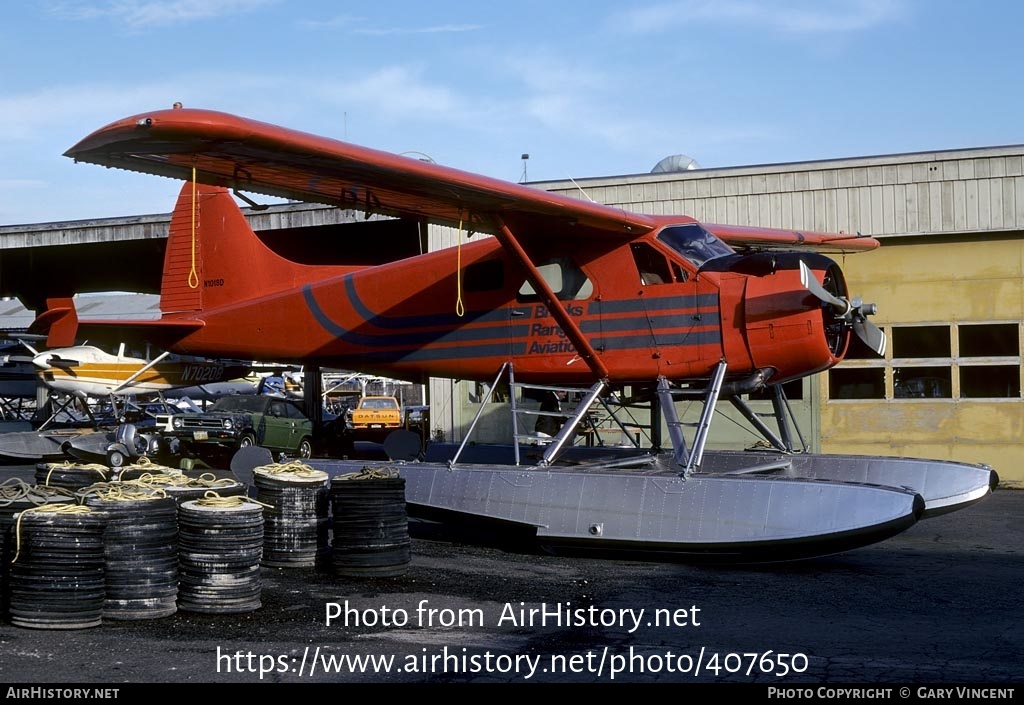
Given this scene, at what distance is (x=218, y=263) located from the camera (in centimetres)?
1549

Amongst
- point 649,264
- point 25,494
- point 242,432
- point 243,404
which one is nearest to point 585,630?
point 25,494

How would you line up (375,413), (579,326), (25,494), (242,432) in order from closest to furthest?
(25,494), (579,326), (242,432), (375,413)

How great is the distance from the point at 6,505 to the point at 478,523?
4597 mm

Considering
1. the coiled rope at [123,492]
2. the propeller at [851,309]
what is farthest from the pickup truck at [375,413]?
the coiled rope at [123,492]

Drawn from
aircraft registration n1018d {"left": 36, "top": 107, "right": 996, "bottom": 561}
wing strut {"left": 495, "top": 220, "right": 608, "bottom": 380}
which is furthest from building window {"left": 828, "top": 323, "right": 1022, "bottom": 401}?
wing strut {"left": 495, "top": 220, "right": 608, "bottom": 380}

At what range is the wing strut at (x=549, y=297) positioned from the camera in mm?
10922

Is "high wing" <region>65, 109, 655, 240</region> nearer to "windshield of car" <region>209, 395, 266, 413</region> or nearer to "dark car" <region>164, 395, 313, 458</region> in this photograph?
"dark car" <region>164, 395, 313, 458</region>

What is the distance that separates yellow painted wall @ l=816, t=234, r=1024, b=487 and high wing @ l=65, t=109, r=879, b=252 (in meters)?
7.85

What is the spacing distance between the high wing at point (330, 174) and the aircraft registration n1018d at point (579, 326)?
1.0 inches

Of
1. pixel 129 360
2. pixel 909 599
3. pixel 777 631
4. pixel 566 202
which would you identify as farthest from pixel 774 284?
pixel 129 360

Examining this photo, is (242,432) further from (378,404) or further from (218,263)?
(378,404)

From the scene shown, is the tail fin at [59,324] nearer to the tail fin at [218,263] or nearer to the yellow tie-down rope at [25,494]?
the tail fin at [218,263]

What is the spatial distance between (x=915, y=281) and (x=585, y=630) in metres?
13.1

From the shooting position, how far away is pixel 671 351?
430 inches
